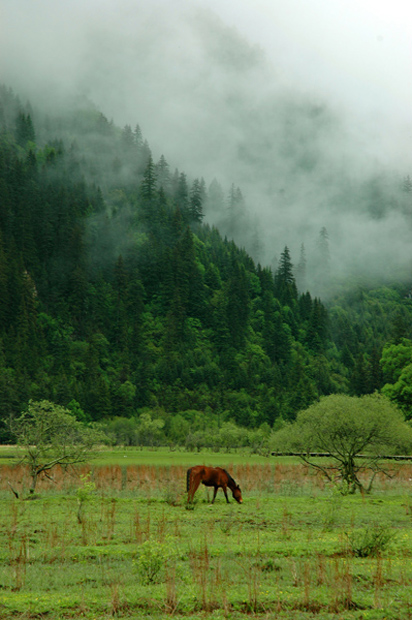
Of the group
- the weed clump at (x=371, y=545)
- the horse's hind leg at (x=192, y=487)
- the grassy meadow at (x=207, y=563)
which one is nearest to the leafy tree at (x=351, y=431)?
the grassy meadow at (x=207, y=563)

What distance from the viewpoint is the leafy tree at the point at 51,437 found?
36312 mm

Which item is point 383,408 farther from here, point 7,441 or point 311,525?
point 7,441

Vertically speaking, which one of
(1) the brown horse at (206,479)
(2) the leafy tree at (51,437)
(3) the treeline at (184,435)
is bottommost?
(3) the treeline at (184,435)

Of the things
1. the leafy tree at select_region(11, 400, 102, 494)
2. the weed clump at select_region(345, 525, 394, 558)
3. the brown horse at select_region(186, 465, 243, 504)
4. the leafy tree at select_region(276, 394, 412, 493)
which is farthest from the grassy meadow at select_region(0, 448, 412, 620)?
the leafy tree at select_region(276, 394, 412, 493)

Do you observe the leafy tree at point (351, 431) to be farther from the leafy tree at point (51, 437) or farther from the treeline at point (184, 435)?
the treeline at point (184, 435)

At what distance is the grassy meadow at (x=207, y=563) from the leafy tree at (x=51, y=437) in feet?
16.8

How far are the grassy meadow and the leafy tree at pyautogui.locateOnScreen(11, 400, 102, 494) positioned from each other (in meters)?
5.13

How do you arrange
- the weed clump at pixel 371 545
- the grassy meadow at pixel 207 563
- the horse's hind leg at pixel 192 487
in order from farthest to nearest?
the horse's hind leg at pixel 192 487 < the weed clump at pixel 371 545 < the grassy meadow at pixel 207 563

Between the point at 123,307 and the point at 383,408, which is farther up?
the point at 123,307

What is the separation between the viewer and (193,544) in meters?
19.2

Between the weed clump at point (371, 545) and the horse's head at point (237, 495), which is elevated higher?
the weed clump at point (371, 545)

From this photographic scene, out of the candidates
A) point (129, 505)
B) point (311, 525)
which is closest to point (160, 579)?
point (311, 525)

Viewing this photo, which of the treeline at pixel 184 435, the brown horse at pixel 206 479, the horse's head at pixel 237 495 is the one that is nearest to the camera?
the brown horse at pixel 206 479

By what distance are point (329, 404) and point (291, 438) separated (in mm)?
6079
